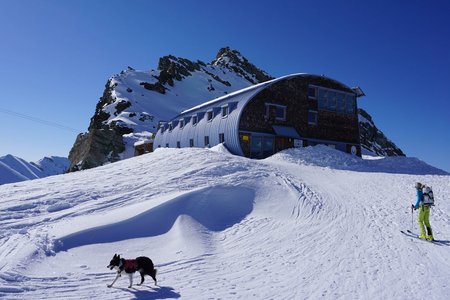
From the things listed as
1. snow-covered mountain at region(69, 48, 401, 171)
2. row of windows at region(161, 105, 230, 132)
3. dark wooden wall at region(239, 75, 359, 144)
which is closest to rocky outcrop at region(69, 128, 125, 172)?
snow-covered mountain at region(69, 48, 401, 171)

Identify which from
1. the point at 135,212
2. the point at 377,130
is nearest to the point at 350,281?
the point at 135,212

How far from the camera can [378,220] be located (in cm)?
1195

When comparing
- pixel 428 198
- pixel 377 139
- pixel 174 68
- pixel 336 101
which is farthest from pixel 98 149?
pixel 377 139

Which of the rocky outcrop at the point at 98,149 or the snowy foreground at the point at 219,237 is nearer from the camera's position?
the snowy foreground at the point at 219,237

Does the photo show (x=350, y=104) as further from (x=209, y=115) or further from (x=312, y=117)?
(x=209, y=115)

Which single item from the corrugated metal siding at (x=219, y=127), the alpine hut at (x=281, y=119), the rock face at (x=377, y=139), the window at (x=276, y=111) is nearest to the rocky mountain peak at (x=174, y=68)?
the corrugated metal siding at (x=219, y=127)

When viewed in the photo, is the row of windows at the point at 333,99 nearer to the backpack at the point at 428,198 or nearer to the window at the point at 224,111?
the window at the point at 224,111

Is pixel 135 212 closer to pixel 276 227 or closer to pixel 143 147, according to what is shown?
pixel 276 227

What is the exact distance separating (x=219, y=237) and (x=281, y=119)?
2237cm

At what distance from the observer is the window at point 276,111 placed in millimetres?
30219

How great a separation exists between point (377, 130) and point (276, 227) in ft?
301

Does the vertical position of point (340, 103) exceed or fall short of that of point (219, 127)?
it exceeds it

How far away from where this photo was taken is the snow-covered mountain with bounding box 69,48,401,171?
47438 millimetres

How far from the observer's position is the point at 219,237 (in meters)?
10.2
